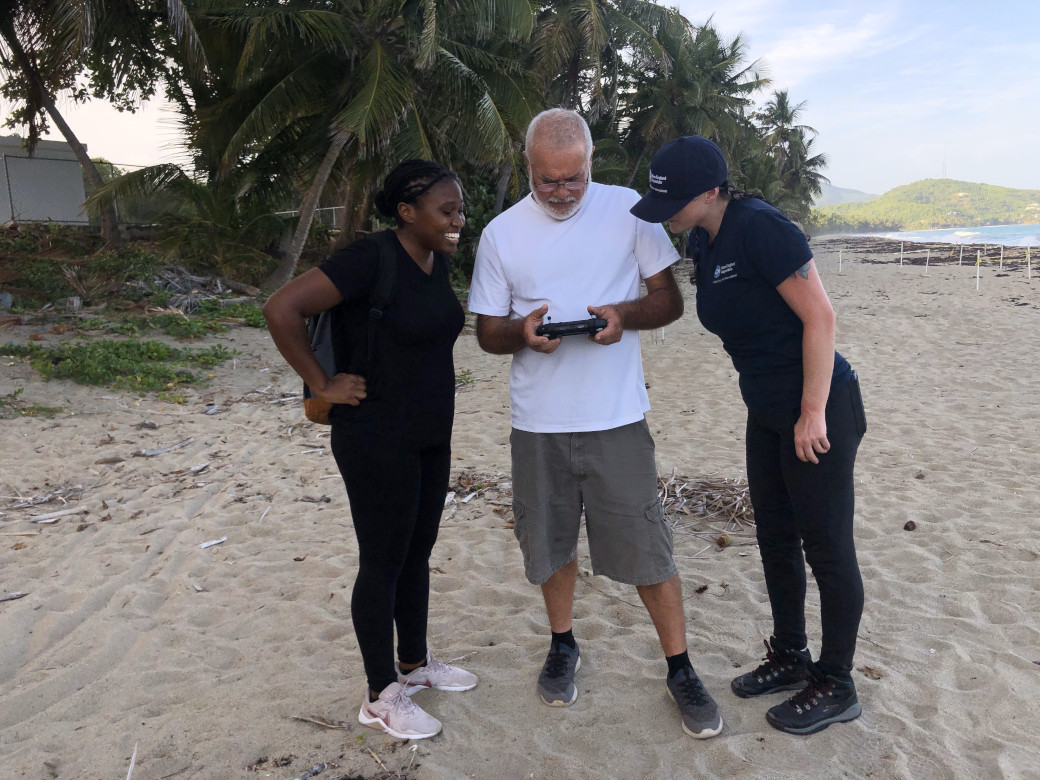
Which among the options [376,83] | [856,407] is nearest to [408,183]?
[856,407]

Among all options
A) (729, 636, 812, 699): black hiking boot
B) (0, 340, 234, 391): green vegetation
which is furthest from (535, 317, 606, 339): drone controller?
(0, 340, 234, 391): green vegetation

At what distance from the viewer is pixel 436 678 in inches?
114

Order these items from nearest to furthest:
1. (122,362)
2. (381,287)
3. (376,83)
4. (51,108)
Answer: (381,287) < (122,362) < (376,83) < (51,108)

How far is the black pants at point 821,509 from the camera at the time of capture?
2.37m

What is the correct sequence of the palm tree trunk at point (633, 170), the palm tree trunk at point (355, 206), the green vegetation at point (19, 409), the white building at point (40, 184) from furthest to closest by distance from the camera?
the palm tree trunk at point (633, 170)
the white building at point (40, 184)
the palm tree trunk at point (355, 206)
the green vegetation at point (19, 409)

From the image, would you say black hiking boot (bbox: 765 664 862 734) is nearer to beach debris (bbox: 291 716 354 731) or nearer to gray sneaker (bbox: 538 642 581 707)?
gray sneaker (bbox: 538 642 581 707)

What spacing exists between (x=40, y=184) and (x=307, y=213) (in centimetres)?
927

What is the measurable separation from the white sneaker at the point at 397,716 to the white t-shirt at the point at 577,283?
3.38 feet

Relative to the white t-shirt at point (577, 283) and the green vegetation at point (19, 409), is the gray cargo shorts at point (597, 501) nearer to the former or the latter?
the white t-shirt at point (577, 283)

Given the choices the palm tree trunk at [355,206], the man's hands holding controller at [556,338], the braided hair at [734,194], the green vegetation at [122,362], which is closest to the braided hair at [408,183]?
the man's hands holding controller at [556,338]

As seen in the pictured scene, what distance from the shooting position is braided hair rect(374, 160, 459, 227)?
2.34m

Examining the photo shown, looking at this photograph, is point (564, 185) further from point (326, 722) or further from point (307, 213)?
point (307, 213)

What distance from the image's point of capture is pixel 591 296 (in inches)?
A: 100.0

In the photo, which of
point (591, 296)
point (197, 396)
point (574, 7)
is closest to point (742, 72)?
point (574, 7)
